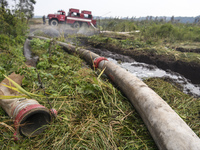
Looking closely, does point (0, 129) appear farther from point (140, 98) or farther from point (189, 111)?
point (189, 111)

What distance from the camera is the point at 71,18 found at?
16.3m

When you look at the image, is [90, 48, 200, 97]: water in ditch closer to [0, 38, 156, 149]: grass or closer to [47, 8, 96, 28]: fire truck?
[0, 38, 156, 149]: grass

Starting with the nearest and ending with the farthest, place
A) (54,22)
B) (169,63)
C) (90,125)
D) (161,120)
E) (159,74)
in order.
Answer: (161,120) → (90,125) → (159,74) → (169,63) → (54,22)

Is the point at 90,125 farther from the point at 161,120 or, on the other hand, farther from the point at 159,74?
the point at 159,74

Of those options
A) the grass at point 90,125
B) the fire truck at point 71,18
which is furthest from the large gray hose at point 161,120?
the fire truck at point 71,18

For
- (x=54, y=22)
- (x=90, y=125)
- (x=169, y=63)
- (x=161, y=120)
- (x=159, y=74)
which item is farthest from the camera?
(x=54, y=22)

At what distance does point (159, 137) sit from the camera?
1233 millimetres

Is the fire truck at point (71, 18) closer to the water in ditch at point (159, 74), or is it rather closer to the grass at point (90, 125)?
the water in ditch at point (159, 74)

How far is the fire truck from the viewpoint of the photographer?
16156mm

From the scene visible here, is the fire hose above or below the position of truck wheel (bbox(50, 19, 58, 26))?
below

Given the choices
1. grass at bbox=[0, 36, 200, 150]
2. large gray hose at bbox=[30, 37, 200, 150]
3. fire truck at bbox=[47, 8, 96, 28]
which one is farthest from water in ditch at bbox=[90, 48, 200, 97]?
fire truck at bbox=[47, 8, 96, 28]

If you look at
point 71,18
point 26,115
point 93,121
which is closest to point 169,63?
point 93,121

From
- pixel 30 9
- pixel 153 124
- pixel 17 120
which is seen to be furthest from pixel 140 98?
pixel 30 9

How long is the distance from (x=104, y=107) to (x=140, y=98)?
55 cm
